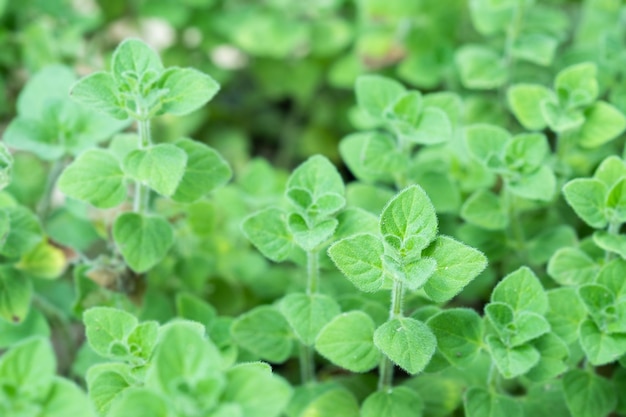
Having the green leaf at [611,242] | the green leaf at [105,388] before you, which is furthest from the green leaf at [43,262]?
the green leaf at [611,242]

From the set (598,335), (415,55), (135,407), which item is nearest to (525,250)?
(598,335)

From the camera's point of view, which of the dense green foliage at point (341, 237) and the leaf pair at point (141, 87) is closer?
the dense green foliage at point (341, 237)

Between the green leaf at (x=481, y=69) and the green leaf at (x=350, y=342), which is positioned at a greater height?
the green leaf at (x=481, y=69)

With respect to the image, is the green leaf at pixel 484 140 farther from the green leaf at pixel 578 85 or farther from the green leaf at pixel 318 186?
the green leaf at pixel 318 186

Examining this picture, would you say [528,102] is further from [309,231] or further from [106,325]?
[106,325]

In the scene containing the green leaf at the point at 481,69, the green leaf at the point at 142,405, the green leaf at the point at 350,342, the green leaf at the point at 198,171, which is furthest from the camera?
the green leaf at the point at 481,69

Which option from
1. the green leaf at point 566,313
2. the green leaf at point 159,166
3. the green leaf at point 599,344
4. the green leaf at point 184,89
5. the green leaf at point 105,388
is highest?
the green leaf at point 184,89

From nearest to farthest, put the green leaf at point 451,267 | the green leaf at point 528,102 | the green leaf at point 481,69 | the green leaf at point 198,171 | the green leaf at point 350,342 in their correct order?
1. the green leaf at point 451,267
2. the green leaf at point 350,342
3. the green leaf at point 198,171
4. the green leaf at point 528,102
5. the green leaf at point 481,69
